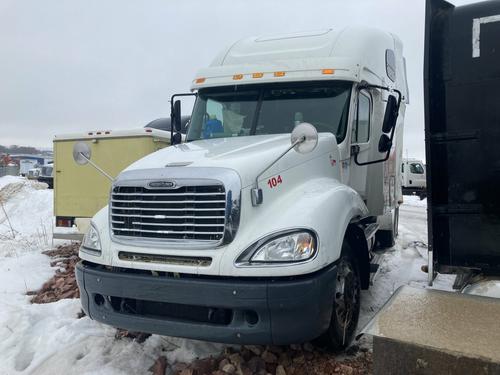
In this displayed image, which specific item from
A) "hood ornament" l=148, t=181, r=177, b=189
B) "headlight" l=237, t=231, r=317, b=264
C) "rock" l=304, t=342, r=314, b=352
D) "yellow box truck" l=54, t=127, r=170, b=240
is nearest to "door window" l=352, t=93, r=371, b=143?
"headlight" l=237, t=231, r=317, b=264

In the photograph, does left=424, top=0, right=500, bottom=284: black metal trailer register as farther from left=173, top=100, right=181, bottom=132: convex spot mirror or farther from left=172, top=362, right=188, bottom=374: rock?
left=173, top=100, right=181, bottom=132: convex spot mirror

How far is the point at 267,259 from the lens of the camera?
3258 mm

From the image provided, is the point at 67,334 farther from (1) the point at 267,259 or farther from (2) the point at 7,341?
(1) the point at 267,259

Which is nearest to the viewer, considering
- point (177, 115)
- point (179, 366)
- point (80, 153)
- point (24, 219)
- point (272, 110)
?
point (179, 366)

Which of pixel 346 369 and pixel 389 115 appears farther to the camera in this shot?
pixel 389 115

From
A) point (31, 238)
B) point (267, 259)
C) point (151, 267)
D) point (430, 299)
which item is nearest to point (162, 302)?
point (151, 267)

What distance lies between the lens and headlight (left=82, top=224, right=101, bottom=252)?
3990mm

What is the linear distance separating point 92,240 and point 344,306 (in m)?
2.31

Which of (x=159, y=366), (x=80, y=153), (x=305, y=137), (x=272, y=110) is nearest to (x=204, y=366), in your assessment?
A: (x=159, y=366)

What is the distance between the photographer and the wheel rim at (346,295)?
3900 millimetres

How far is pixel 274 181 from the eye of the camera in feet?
12.6

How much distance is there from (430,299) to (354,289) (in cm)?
85

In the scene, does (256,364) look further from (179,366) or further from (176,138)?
(176,138)

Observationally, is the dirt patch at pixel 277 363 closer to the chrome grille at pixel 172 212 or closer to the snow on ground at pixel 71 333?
the snow on ground at pixel 71 333
